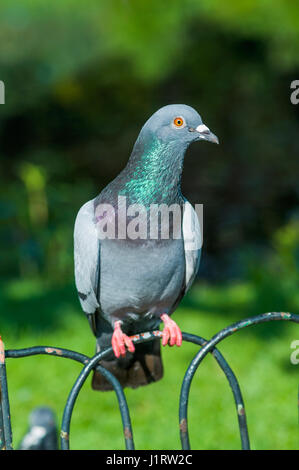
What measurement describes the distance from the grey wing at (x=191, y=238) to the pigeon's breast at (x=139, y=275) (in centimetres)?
2

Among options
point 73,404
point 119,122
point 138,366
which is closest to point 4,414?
point 73,404

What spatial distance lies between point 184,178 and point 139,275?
479cm

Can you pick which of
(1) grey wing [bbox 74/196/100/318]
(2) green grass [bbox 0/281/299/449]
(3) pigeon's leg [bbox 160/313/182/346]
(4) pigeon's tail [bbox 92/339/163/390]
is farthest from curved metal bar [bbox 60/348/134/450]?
(2) green grass [bbox 0/281/299/449]

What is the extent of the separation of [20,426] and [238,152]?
4089 millimetres

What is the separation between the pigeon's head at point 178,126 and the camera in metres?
1.36

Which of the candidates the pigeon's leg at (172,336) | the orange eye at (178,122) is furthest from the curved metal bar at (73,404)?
the orange eye at (178,122)

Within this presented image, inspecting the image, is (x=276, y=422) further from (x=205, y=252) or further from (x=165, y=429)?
(x=205, y=252)

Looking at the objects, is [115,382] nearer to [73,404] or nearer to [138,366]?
[73,404]

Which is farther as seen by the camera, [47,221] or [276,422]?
[47,221]

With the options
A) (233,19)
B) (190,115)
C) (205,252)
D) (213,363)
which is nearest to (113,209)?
(190,115)

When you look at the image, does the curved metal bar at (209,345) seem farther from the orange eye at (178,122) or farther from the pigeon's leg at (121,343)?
the orange eye at (178,122)

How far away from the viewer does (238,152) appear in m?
6.11

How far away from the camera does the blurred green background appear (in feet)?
10.1

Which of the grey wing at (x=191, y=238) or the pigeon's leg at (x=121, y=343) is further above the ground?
the grey wing at (x=191, y=238)
